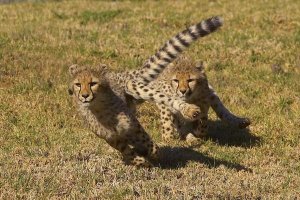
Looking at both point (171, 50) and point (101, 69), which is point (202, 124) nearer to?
point (171, 50)

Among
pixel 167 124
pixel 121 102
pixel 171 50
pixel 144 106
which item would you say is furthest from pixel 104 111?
pixel 144 106

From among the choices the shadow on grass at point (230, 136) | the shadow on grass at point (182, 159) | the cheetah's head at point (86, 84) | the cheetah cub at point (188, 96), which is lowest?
the shadow on grass at point (230, 136)

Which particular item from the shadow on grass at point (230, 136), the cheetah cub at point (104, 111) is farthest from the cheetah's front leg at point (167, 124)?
the cheetah cub at point (104, 111)

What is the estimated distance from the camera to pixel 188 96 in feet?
33.4

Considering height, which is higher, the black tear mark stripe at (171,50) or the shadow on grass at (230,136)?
the black tear mark stripe at (171,50)

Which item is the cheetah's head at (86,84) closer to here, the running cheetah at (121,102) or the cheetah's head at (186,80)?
the running cheetah at (121,102)

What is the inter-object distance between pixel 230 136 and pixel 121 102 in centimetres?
332

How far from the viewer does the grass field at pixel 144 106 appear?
7.89 metres

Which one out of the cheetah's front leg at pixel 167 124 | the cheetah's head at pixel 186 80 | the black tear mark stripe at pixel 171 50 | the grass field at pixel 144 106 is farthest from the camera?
the cheetah's front leg at pixel 167 124

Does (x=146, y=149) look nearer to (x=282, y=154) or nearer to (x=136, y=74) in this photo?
(x=136, y=74)

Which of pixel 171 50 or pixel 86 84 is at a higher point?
pixel 171 50

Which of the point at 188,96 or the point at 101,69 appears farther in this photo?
the point at 188,96

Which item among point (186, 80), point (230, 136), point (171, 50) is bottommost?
point (230, 136)

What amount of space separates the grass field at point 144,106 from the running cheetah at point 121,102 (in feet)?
1.10
